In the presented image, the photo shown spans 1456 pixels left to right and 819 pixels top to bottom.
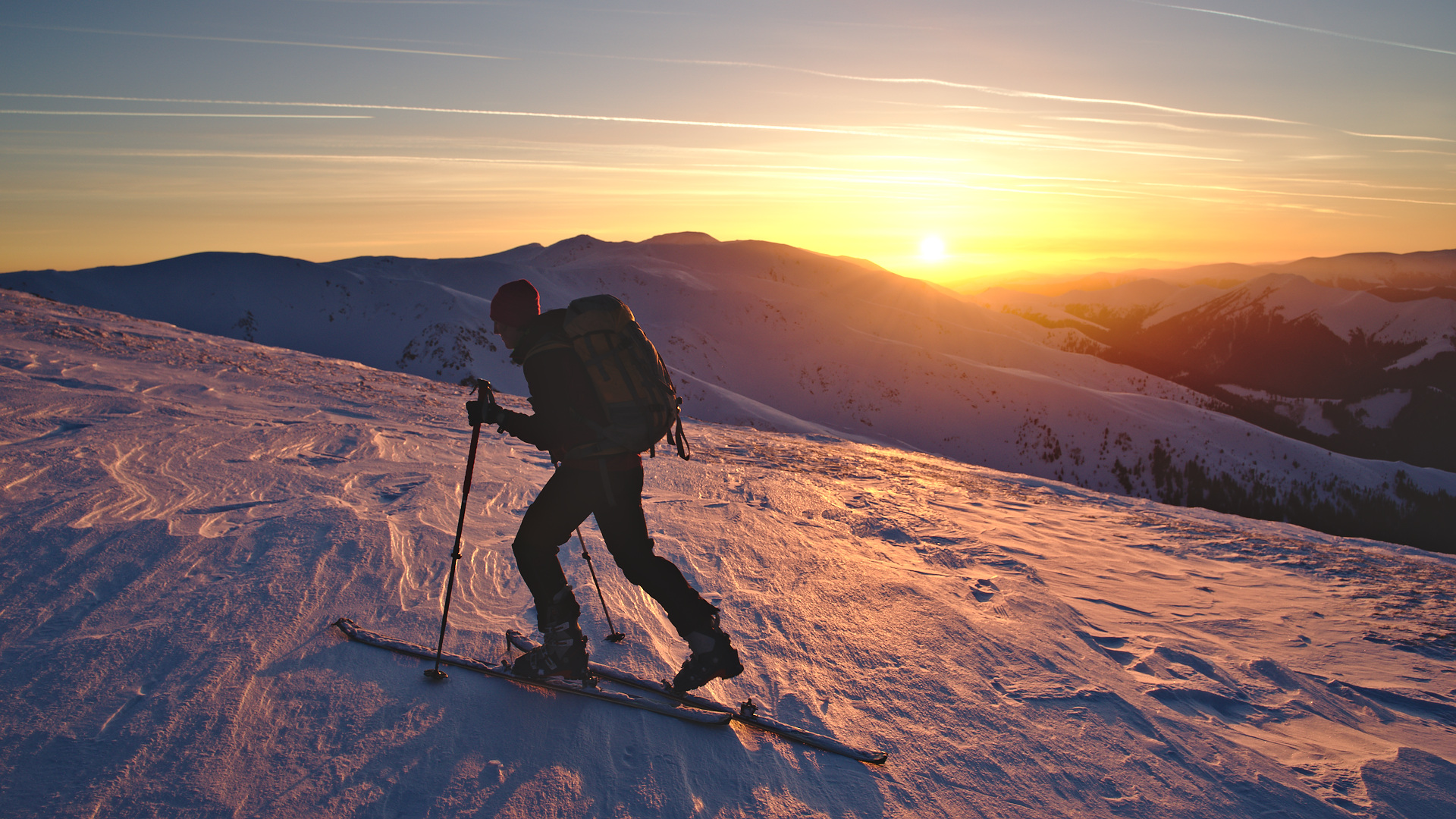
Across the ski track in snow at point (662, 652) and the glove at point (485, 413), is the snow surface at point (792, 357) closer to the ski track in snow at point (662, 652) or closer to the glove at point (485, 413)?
the ski track in snow at point (662, 652)

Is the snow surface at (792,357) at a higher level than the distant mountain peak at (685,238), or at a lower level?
lower

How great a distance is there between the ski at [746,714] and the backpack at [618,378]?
120cm

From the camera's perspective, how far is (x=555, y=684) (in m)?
3.14

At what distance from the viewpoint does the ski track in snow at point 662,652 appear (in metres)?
2.55

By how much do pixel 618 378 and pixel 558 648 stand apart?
1351 millimetres

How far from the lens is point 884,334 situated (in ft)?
130

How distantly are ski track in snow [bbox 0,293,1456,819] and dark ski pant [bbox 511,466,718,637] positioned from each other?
0.56 meters

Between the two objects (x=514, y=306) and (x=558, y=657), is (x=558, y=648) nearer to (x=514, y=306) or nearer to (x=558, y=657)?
(x=558, y=657)

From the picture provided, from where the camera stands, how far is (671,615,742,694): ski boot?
9.90 feet

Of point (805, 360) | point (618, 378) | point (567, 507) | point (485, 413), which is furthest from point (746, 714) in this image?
point (805, 360)

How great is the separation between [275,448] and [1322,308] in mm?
118587

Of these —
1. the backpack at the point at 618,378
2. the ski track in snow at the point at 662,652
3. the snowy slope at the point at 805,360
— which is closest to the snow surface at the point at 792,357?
the snowy slope at the point at 805,360

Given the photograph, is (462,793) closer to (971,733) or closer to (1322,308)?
(971,733)

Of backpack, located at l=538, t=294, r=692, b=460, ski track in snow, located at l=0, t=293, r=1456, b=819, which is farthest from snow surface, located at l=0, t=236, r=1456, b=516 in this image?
backpack, located at l=538, t=294, r=692, b=460
